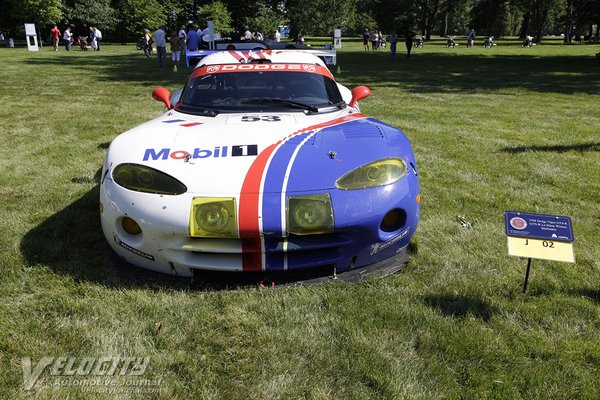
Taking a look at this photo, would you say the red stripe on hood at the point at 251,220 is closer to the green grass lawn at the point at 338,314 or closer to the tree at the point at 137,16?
the green grass lawn at the point at 338,314

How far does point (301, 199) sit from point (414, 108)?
754 centimetres

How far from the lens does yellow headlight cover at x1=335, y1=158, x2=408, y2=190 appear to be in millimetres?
2688

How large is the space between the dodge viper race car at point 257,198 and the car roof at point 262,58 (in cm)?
145

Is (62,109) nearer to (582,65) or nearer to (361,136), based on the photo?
(361,136)

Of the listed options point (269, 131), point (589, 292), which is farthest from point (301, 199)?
point (589, 292)

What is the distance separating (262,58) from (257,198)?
253cm

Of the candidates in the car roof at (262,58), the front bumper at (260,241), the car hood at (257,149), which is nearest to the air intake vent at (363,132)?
the car hood at (257,149)

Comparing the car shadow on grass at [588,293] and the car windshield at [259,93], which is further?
the car windshield at [259,93]

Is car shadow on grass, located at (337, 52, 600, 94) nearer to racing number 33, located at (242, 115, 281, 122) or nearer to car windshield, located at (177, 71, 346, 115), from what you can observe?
car windshield, located at (177, 71, 346, 115)

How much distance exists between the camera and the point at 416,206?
2836 millimetres

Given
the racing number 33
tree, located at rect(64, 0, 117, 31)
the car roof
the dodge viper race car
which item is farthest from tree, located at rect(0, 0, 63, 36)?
the dodge viper race car

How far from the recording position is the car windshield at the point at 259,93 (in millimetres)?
3916

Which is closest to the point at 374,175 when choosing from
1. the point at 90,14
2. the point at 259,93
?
the point at 259,93

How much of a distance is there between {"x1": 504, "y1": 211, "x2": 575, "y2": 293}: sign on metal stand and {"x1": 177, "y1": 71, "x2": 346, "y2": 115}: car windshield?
6.54 ft
